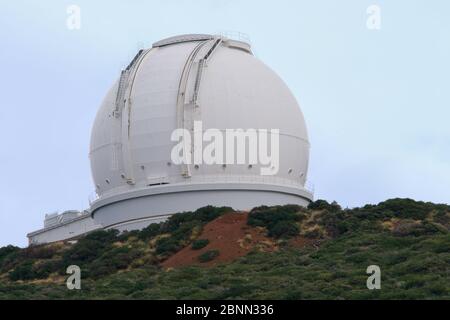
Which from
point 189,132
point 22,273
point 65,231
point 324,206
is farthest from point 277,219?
point 65,231

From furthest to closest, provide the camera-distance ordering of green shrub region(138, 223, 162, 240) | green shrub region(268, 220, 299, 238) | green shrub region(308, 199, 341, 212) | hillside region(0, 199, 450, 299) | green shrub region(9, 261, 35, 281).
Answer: green shrub region(308, 199, 341, 212) → green shrub region(138, 223, 162, 240) → green shrub region(268, 220, 299, 238) → green shrub region(9, 261, 35, 281) → hillside region(0, 199, 450, 299)

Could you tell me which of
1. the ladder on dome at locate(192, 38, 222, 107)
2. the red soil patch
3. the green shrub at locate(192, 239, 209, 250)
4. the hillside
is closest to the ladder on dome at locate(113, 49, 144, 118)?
the ladder on dome at locate(192, 38, 222, 107)

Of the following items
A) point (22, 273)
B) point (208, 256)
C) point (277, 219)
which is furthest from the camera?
point (277, 219)

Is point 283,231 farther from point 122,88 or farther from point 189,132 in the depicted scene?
point 122,88

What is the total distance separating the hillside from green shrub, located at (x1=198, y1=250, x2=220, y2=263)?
0.05 m

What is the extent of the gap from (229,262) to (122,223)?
38.6 feet

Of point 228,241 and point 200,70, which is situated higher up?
point 200,70

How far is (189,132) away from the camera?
52.1 m

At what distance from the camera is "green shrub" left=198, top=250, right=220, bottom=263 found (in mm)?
44500

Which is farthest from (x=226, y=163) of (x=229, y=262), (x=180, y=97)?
(x=229, y=262)

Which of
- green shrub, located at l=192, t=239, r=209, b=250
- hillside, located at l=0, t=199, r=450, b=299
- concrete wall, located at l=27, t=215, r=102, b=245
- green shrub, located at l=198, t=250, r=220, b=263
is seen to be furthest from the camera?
concrete wall, located at l=27, t=215, r=102, b=245

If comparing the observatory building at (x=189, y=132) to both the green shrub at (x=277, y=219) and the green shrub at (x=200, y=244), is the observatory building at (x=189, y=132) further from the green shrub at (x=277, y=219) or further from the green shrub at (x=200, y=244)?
the green shrub at (x=200, y=244)

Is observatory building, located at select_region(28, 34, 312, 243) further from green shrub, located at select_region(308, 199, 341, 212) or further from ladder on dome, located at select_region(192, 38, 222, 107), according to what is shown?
green shrub, located at select_region(308, 199, 341, 212)

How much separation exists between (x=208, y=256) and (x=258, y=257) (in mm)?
2403
